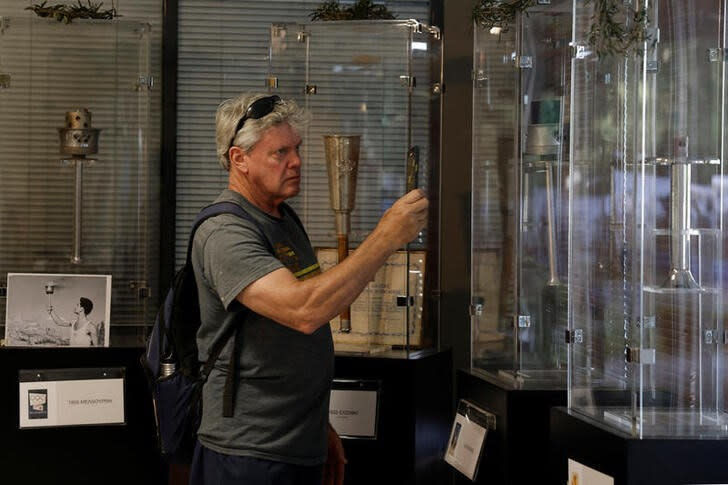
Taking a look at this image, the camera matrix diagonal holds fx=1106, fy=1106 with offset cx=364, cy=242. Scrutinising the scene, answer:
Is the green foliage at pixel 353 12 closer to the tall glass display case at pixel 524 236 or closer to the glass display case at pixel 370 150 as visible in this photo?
the glass display case at pixel 370 150

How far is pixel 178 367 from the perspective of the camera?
2.81m

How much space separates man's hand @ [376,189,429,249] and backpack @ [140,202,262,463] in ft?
1.14

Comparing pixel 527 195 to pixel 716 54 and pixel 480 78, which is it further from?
pixel 716 54

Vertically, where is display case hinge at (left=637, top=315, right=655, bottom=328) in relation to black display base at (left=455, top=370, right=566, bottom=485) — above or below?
above

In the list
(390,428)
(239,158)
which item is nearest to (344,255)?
(390,428)

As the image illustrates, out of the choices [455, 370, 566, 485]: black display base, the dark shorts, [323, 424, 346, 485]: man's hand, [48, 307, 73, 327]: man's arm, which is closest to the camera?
the dark shorts

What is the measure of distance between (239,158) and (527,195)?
157 cm

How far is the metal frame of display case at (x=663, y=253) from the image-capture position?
283 centimetres

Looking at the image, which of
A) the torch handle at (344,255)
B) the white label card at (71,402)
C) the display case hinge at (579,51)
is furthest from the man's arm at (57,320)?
the display case hinge at (579,51)

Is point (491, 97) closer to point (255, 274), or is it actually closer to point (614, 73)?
point (614, 73)

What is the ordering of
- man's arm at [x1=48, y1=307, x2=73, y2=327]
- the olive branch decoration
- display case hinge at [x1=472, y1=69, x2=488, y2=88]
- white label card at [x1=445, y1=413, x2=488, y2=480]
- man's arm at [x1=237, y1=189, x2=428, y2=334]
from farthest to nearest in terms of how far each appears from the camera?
man's arm at [x1=48, y1=307, x2=73, y2=327], display case hinge at [x1=472, y1=69, x2=488, y2=88], white label card at [x1=445, y1=413, x2=488, y2=480], the olive branch decoration, man's arm at [x1=237, y1=189, x2=428, y2=334]

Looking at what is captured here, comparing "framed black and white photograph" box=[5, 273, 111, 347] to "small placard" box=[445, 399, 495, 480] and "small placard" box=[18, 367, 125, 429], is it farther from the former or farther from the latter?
"small placard" box=[445, 399, 495, 480]

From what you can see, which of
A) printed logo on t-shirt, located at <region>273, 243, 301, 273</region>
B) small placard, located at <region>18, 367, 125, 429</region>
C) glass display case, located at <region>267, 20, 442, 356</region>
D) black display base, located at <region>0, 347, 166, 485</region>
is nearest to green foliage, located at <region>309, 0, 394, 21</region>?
glass display case, located at <region>267, 20, 442, 356</region>

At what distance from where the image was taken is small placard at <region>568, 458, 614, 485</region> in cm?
285
